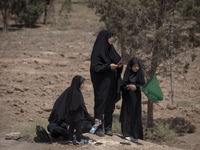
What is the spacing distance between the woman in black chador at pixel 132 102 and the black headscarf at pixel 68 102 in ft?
2.96

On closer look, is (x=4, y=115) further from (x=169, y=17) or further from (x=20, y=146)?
(x=169, y=17)

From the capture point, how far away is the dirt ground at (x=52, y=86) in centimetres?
677

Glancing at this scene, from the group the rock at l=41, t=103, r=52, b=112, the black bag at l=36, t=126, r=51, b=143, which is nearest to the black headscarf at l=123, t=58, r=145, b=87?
the black bag at l=36, t=126, r=51, b=143

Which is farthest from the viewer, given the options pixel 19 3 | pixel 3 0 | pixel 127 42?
pixel 19 3

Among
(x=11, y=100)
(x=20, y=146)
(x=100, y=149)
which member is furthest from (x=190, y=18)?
(x=11, y=100)

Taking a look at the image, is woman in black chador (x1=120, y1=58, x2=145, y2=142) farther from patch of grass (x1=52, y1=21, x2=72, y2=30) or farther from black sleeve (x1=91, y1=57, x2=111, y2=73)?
patch of grass (x1=52, y1=21, x2=72, y2=30)

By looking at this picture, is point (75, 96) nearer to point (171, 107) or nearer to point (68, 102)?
point (68, 102)

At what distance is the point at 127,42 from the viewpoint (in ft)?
23.5

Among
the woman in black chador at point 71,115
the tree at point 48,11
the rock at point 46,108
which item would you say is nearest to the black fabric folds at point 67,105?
the woman in black chador at point 71,115

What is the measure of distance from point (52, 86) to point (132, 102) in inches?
212

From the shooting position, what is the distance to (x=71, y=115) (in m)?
4.52

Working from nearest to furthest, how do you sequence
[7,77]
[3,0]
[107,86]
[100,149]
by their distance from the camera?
[100,149]
[107,86]
[7,77]
[3,0]

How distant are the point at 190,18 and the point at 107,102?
301 cm

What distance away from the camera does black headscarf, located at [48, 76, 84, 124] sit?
4477mm
